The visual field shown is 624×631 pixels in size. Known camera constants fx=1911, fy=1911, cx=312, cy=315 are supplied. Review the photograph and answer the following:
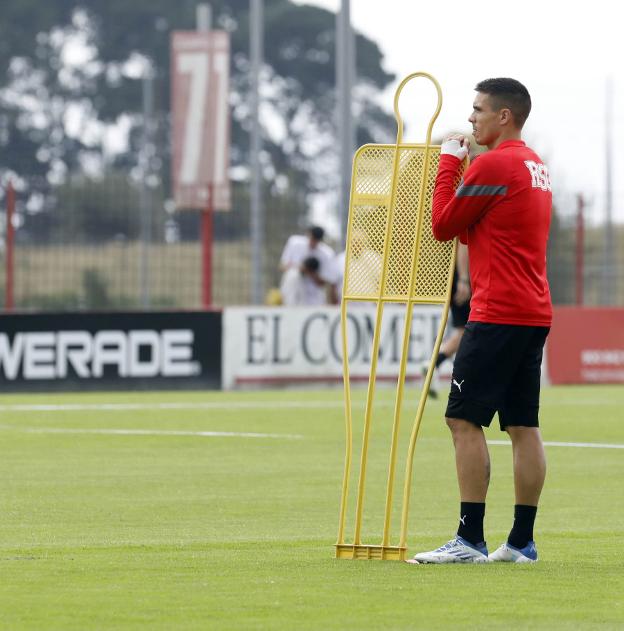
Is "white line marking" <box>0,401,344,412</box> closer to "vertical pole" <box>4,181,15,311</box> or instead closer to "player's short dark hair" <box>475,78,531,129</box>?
"vertical pole" <box>4,181,15,311</box>

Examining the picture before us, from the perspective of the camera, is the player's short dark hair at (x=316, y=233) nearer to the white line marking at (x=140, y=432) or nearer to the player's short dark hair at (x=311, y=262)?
the player's short dark hair at (x=311, y=262)

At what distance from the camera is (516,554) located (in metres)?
7.89

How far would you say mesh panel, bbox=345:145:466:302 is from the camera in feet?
26.4

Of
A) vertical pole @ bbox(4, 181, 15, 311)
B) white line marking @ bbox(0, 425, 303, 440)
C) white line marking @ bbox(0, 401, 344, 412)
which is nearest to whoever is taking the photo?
white line marking @ bbox(0, 425, 303, 440)

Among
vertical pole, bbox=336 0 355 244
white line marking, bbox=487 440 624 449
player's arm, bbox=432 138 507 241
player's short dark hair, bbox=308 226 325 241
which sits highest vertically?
vertical pole, bbox=336 0 355 244

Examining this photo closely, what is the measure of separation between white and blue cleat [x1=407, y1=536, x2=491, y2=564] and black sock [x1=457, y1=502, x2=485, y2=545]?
0.02 m

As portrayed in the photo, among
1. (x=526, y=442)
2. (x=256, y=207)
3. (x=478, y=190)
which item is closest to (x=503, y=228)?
(x=478, y=190)

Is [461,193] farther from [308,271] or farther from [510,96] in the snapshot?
[308,271]

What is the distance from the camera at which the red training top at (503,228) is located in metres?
7.77

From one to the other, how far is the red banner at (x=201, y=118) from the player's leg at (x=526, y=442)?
17.4 metres

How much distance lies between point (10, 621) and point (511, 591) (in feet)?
6.18

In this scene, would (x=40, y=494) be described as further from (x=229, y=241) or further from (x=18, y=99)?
(x=18, y=99)

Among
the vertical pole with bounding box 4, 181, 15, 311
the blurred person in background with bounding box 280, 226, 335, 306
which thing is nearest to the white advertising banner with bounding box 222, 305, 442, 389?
the blurred person in background with bounding box 280, 226, 335, 306

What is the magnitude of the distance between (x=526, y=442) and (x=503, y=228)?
0.92 m
